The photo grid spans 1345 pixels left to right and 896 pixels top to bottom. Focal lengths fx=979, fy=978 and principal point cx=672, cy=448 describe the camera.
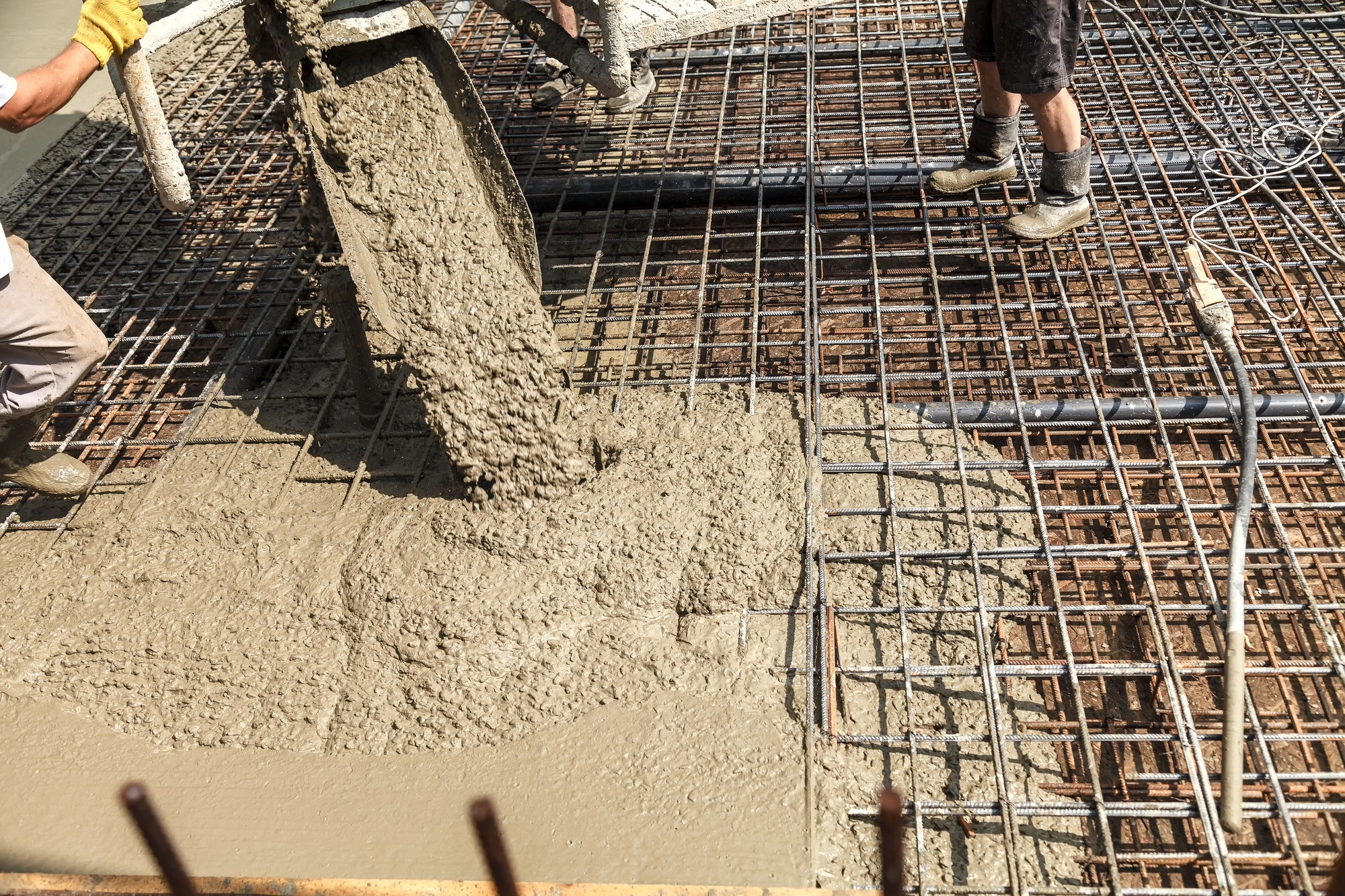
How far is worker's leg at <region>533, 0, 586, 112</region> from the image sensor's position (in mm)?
4797

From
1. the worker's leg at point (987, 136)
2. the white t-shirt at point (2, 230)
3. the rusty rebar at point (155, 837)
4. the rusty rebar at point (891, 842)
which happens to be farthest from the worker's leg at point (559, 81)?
the rusty rebar at point (891, 842)

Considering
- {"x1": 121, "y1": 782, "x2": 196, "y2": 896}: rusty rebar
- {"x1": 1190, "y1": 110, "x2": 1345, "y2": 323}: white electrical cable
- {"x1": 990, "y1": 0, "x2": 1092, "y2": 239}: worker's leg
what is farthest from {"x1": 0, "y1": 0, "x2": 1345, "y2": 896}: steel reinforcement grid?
{"x1": 121, "y1": 782, "x2": 196, "y2": 896}: rusty rebar

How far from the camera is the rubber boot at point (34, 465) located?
121 inches

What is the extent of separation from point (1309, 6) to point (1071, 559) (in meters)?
4.12

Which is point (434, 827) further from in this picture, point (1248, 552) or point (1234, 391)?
point (1234, 391)

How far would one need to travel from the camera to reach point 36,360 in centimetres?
299

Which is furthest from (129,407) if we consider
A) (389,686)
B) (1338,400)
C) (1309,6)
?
(1309,6)

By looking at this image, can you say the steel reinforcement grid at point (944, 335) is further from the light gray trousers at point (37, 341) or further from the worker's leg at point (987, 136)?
the light gray trousers at point (37, 341)

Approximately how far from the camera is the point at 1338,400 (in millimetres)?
2938

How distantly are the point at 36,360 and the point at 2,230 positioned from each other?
410 millimetres

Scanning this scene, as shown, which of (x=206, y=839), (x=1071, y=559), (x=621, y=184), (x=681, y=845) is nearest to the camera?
(x=681, y=845)

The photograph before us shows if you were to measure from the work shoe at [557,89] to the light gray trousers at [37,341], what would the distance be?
2.48 metres

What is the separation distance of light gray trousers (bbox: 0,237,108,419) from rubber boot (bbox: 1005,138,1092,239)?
3208mm

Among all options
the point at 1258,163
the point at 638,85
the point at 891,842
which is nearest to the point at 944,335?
the point at 1258,163
